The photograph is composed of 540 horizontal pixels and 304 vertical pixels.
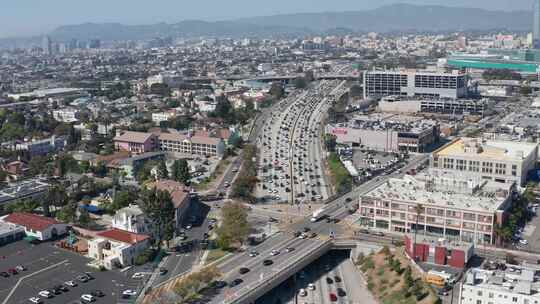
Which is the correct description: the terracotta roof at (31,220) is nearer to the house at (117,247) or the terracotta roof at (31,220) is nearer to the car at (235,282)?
the house at (117,247)

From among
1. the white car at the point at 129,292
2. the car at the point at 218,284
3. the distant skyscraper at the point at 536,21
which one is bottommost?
the white car at the point at 129,292

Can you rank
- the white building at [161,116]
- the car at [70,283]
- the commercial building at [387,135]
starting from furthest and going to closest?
the white building at [161,116] < the commercial building at [387,135] < the car at [70,283]

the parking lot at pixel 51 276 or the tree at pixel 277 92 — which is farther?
the tree at pixel 277 92

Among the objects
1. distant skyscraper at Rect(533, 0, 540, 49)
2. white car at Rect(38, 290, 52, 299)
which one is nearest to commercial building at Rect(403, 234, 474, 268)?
white car at Rect(38, 290, 52, 299)

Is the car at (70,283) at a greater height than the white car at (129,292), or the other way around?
the white car at (129,292)

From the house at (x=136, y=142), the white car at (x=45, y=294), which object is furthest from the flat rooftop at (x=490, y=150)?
the white car at (x=45, y=294)

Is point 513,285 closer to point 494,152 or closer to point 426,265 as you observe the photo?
point 426,265
